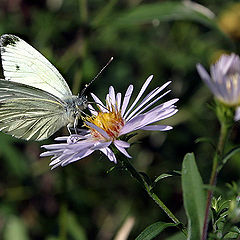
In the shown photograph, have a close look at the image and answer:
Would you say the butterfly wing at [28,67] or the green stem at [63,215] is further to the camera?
the green stem at [63,215]

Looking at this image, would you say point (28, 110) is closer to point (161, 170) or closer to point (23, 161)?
point (23, 161)

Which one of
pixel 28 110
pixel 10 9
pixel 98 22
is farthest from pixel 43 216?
pixel 10 9

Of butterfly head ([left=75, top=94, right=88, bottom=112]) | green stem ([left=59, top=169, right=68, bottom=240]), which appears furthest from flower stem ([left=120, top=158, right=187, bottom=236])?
green stem ([left=59, top=169, right=68, bottom=240])

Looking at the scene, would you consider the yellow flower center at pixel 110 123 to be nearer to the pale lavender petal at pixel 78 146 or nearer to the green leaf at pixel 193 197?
the pale lavender petal at pixel 78 146

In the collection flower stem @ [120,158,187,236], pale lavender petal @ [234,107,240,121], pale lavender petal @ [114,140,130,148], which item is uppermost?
pale lavender petal @ [234,107,240,121]

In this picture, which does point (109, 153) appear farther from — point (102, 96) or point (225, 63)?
point (102, 96)

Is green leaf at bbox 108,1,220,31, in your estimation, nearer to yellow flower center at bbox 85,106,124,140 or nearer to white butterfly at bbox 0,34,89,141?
white butterfly at bbox 0,34,89,141

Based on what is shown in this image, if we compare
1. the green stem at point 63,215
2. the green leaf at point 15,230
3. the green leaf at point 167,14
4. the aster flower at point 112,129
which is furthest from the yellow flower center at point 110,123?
the green leaf at point 15,230
